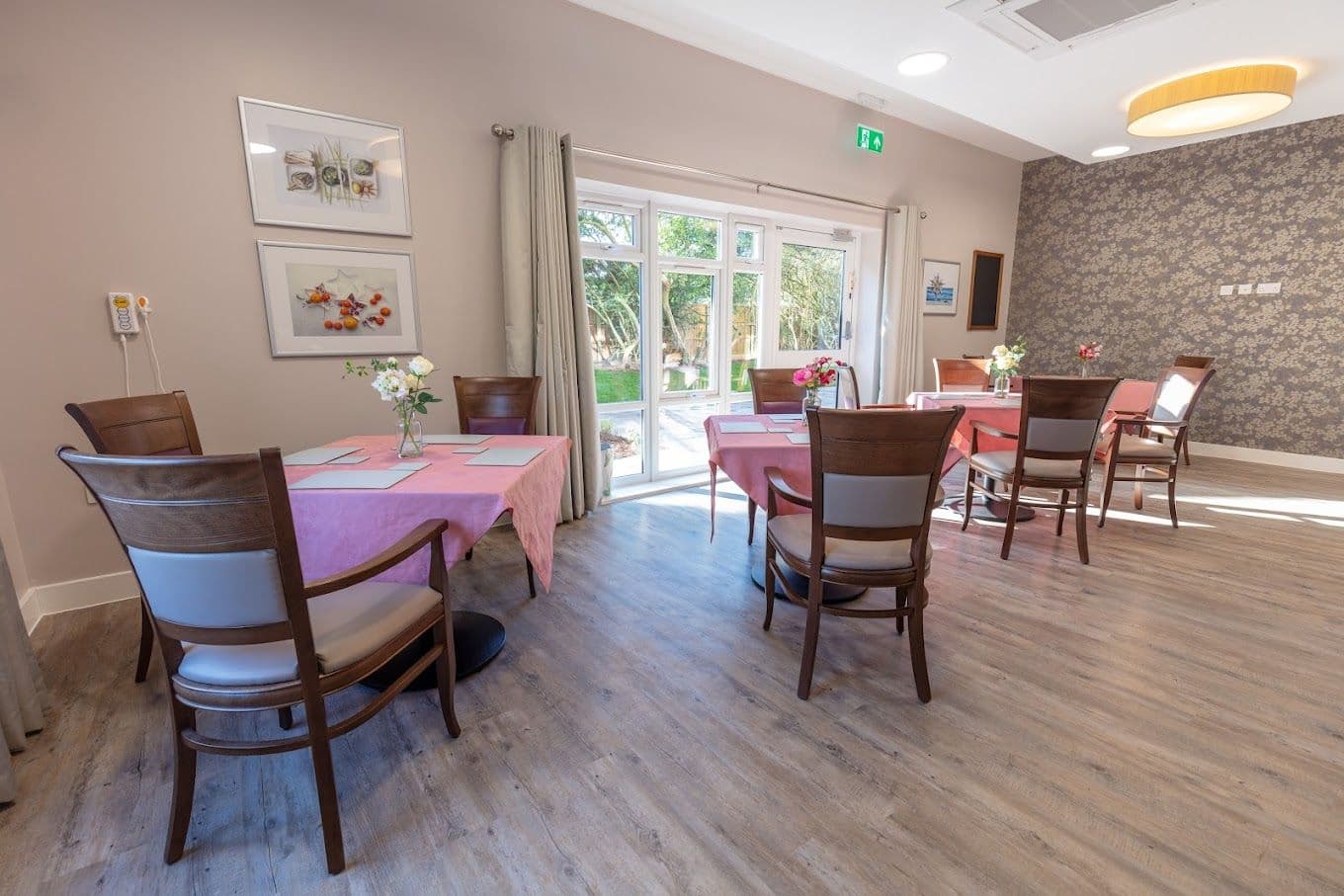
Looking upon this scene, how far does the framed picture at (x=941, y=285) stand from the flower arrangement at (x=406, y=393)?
4966 millimetres

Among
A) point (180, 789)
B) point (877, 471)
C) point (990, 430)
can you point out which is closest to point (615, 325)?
point (990, 430)

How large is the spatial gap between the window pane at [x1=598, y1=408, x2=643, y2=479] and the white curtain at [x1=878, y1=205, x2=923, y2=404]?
242cm

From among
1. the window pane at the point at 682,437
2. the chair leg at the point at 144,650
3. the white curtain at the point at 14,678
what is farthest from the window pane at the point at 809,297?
the white curtain at the point at 14,678

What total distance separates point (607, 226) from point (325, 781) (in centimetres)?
344

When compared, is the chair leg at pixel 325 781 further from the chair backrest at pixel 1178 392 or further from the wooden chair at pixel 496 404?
the chair backrest at pixel 1178 392

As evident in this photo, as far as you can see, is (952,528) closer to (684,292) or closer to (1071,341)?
(684,292)

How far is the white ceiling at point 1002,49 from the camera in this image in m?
2.93

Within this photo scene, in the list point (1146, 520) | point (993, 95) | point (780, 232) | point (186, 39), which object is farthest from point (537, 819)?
point (993, 95)

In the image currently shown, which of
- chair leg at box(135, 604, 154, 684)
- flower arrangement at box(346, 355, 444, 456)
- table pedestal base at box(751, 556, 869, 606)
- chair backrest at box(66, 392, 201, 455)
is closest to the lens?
chair backrest at box(66, 392, 201, 455)

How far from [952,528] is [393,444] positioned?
3.11m

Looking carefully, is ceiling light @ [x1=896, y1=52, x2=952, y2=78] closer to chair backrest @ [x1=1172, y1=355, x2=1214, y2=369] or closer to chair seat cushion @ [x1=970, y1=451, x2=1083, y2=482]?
chair seat cushion @ [x1=970, y1=451, x2=1083, y2=482]

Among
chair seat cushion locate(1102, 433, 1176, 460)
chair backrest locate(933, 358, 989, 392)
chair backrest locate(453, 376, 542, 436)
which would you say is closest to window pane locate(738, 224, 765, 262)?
chair backrest locate(933, 358, 989, 392)

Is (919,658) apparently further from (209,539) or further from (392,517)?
(209,539)

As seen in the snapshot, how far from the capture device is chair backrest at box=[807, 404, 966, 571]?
1.62 m
